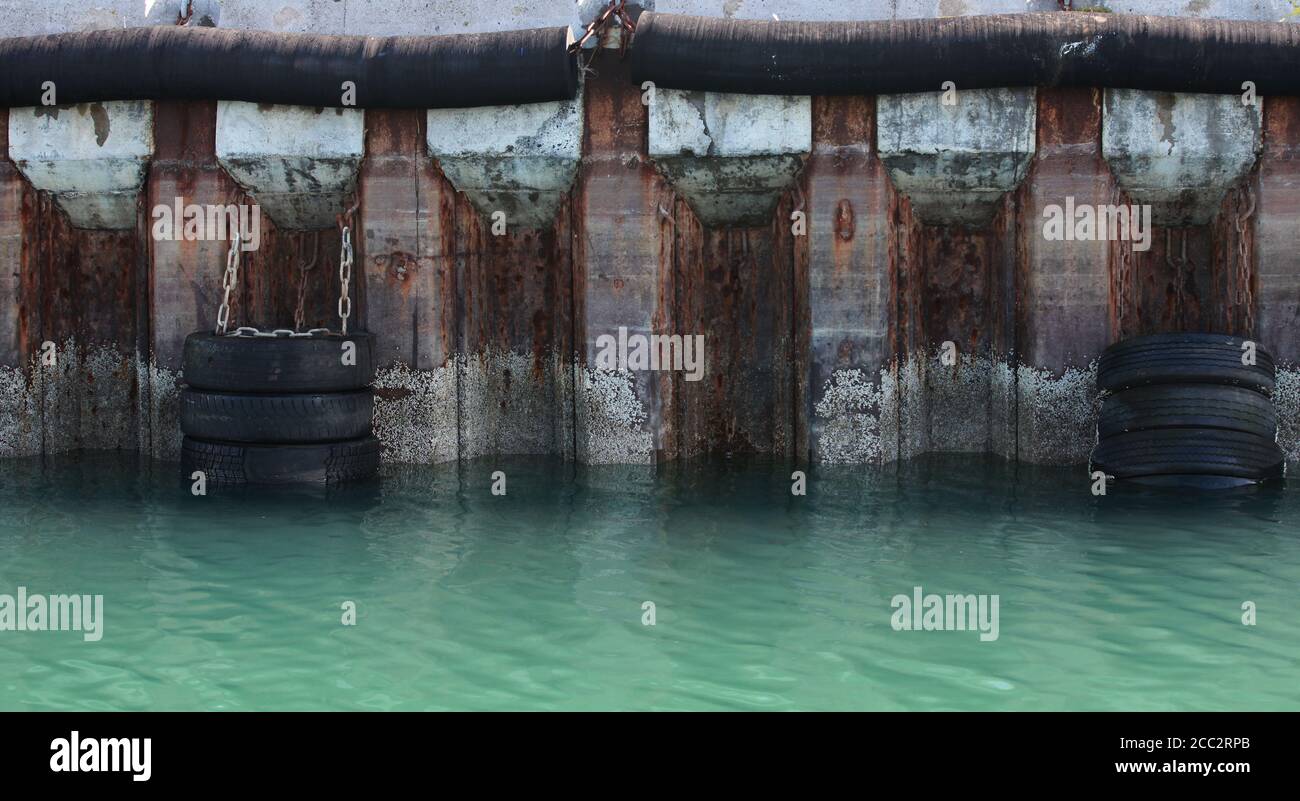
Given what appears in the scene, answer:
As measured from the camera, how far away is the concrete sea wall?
32.3 feet

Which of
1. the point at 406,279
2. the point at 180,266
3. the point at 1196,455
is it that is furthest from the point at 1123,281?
the point at 180,266

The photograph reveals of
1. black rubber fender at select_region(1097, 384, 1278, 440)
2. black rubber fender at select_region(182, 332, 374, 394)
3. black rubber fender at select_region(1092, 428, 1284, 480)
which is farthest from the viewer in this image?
black rubber fender at select_region(182, 332, 374, 394)

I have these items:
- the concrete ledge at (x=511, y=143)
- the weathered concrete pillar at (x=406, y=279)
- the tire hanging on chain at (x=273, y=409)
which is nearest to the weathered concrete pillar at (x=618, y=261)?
the concrete ledge at (x=511, y=143)

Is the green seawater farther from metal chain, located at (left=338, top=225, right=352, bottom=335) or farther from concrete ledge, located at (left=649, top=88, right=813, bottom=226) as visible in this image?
concrete ledge, located at (left=649, top=88, right=813, bottom=226)

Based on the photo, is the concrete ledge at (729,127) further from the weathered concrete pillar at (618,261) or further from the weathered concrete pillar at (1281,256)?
the weathered concrete pillar at (1281,256)

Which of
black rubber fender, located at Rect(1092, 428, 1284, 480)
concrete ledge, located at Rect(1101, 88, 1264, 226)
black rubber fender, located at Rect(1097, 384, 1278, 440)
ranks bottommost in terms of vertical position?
black rubber fender, located at Rect(1092, 428, 1284, 480)

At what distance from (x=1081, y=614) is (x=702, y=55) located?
511 cm

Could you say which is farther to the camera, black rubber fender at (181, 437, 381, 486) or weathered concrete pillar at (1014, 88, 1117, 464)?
weathered concrete pillar at (1014, 88, 1117, 464)

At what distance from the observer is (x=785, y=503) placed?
8.74 meters

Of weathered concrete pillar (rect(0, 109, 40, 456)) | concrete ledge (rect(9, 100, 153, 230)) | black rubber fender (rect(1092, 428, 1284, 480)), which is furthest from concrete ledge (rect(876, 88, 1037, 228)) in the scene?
weathered concrete pillar (rect(0, 109, 40, 456))

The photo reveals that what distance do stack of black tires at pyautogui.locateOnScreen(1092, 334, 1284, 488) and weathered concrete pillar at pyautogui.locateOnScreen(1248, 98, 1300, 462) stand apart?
16.6 inches

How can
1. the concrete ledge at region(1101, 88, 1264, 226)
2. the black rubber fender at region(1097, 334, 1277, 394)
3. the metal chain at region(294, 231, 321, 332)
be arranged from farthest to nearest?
the metal chain at region(294, 231, 321, 332)
the concrete ledge at region(1101, 88, 1264, 226)
the black rubber fender at region(1097, 334, 1277, 394)

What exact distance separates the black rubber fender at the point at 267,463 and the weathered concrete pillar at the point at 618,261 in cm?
182
